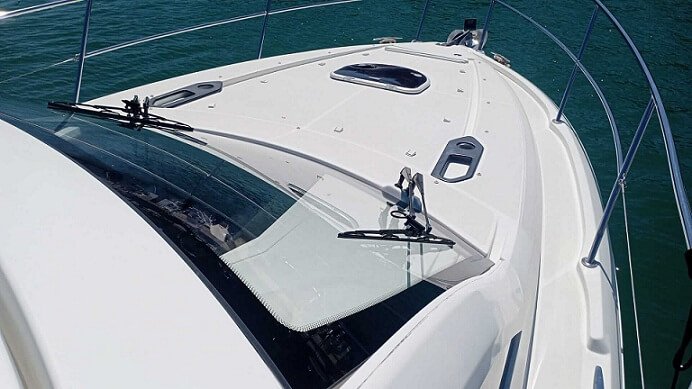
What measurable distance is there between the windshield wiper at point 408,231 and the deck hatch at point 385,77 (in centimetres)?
123

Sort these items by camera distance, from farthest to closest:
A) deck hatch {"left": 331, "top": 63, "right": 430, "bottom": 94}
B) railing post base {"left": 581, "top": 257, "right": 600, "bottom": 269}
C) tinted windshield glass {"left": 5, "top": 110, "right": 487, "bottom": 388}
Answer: deck hatch {"left": 331, "top": 63, "right": 430, "bottom": 94}
railing post base {"left": 581, "top": 257, "right": 600, "bottom": 269}
tinted windshield glass {"left": 5, "top": 110, "right": 487, "bottom": 388}

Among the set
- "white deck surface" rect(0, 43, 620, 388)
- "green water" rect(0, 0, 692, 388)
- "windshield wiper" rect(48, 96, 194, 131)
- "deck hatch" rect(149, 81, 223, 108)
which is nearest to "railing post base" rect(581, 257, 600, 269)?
"white deck surface" rect(0, 43, 620, 388)

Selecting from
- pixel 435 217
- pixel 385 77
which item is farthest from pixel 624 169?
pixel 385 77

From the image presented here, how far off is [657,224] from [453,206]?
134 inches

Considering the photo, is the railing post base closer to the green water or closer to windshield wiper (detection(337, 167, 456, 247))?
windshield wiper (detection(337, 167, 456, 247))

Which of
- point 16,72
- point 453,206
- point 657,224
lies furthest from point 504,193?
point 16,72

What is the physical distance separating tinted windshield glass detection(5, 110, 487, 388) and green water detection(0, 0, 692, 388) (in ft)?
7.61

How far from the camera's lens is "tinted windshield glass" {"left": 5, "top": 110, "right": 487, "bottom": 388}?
3.67ft

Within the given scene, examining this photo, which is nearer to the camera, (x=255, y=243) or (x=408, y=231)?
(x=255, y=243)

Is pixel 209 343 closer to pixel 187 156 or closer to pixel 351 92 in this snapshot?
pixel 187 156

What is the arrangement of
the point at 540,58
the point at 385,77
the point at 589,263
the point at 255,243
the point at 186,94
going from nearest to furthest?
the point at 255,243 < the point at 589,263 < the point at 186,94 < the point at 385,77 < the point at 540,58

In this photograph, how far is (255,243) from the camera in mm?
1390

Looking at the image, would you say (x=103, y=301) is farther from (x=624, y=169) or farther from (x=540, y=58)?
(x=540, y=58)

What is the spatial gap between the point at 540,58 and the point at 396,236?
729cm
